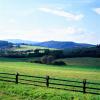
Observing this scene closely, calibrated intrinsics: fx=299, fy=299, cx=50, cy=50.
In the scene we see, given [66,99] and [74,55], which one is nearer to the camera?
[66,99]

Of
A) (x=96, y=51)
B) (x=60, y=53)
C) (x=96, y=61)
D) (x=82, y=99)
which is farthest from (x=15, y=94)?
(x=96, y=51)

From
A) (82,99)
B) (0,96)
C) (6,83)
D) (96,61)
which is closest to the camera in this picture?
(82,99)

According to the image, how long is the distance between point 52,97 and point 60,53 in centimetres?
10648

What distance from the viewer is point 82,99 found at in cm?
2697

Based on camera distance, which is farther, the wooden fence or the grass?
the wooden fence

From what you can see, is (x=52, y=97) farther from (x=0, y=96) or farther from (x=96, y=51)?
(x=96, y=51)

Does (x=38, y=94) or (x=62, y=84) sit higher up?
(x=62, y=84)

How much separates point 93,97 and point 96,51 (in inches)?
4517

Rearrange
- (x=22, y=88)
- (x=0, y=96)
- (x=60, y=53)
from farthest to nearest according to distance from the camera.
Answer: (x=60, y=53) < (x=22, y=88) < (x=0, y=96)

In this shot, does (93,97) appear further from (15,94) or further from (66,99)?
(15,94)

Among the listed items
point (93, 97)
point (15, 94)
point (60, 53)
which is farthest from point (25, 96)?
point (60, 53)

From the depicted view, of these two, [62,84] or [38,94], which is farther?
[62,84]

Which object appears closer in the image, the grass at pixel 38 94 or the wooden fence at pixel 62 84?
the grass at pixel 38 94

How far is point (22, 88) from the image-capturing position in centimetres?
3198
